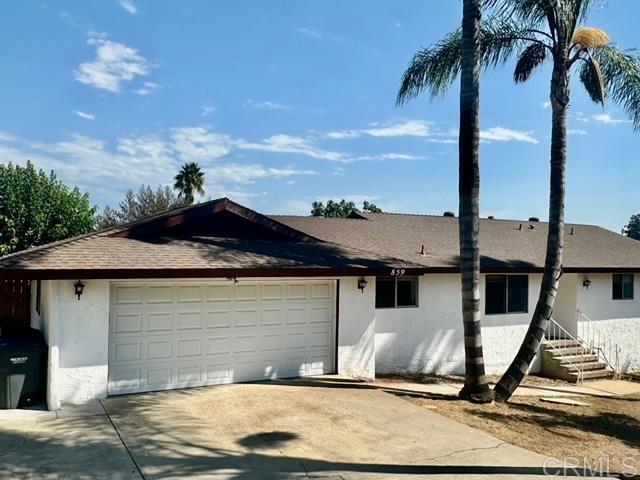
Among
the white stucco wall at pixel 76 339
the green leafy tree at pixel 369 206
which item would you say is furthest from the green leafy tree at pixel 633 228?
the white stucco wall at pixel 76 339

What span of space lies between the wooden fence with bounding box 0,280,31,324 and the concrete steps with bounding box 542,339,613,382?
49.0 feet

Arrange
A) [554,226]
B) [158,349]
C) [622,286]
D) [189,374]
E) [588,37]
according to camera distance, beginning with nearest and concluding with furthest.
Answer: [158,349] → [189,374] → [554,226] → [588,37] → [622,286]

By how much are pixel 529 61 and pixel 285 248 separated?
772cm

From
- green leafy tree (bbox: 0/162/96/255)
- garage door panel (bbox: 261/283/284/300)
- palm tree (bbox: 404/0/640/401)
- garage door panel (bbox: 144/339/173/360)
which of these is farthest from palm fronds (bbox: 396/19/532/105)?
green leafy tree (bbox: 0/162/96/255)

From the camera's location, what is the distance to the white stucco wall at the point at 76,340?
26.5ft

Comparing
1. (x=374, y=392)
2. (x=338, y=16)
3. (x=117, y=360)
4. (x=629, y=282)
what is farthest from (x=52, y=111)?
(x=629, y=282)

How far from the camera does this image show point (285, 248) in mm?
11359

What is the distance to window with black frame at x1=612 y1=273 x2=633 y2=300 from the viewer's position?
16.6 meters

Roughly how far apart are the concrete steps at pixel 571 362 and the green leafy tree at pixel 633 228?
88.9 meters

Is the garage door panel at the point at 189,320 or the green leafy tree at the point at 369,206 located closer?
the garage door panel at the point at 189,320

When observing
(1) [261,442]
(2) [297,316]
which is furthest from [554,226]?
(1) [261,442]

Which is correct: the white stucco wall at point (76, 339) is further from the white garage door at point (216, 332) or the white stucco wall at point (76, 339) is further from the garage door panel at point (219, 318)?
the garage door panel at point (219, 318)

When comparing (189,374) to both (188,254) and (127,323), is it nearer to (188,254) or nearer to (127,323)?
(127,323)

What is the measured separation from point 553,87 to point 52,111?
17.1 m
